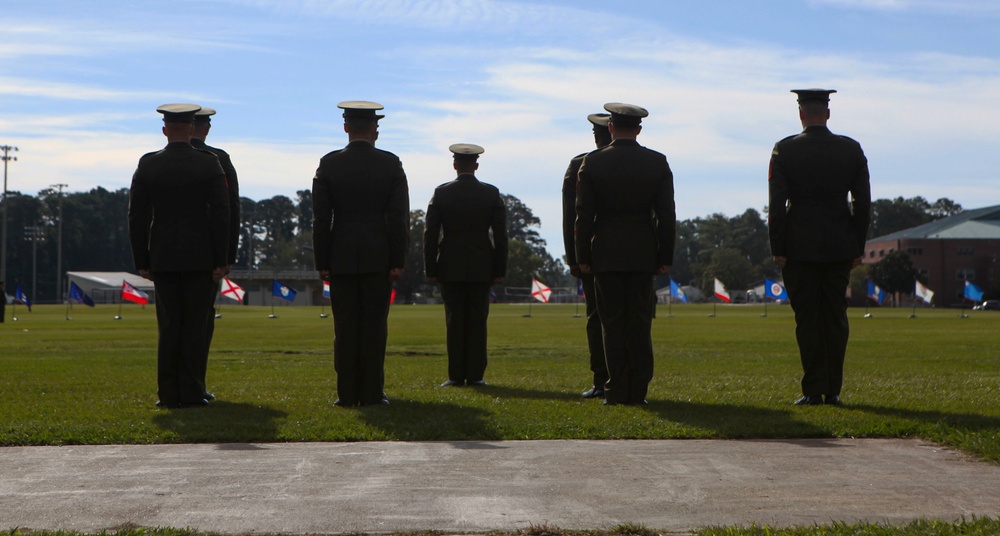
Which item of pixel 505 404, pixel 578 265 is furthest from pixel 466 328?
pixel 505 404

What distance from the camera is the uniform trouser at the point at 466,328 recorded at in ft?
40.8

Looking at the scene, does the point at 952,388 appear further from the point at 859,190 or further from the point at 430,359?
the point at 430,359

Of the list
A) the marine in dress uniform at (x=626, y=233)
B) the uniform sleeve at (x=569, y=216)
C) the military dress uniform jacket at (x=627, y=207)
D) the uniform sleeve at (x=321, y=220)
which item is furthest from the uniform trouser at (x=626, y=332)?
the uniform sleeve at (x=321, y=220)

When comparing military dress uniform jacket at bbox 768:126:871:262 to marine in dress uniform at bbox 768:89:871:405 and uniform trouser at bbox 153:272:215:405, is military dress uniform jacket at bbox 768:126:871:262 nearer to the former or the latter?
marine in dress uniform at bbox 768:89:871:405

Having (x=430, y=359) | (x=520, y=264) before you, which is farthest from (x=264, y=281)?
(x=430, y=359)

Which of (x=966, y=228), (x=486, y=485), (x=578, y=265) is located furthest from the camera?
(x=966, y=228)

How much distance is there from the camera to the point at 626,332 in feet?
32.7

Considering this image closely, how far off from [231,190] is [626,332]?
11.7 ft

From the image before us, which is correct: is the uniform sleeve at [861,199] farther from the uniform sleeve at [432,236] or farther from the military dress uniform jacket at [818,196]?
the uniform sleeve at [432,236]

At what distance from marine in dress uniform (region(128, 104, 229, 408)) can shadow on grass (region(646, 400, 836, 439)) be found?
366 cm

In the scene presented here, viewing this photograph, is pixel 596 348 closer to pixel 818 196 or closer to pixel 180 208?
pixel 818 196

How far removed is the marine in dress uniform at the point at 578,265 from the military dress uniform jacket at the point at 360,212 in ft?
4.88

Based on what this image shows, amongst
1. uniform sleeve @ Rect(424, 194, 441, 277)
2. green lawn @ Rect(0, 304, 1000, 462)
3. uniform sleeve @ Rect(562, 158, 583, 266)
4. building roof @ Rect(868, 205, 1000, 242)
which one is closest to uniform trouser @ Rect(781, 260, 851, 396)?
green lawn @ Rect(0, 304, 1000, 462)

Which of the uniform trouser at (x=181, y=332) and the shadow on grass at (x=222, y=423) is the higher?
the uniform trouser at (x=181, y=332)
